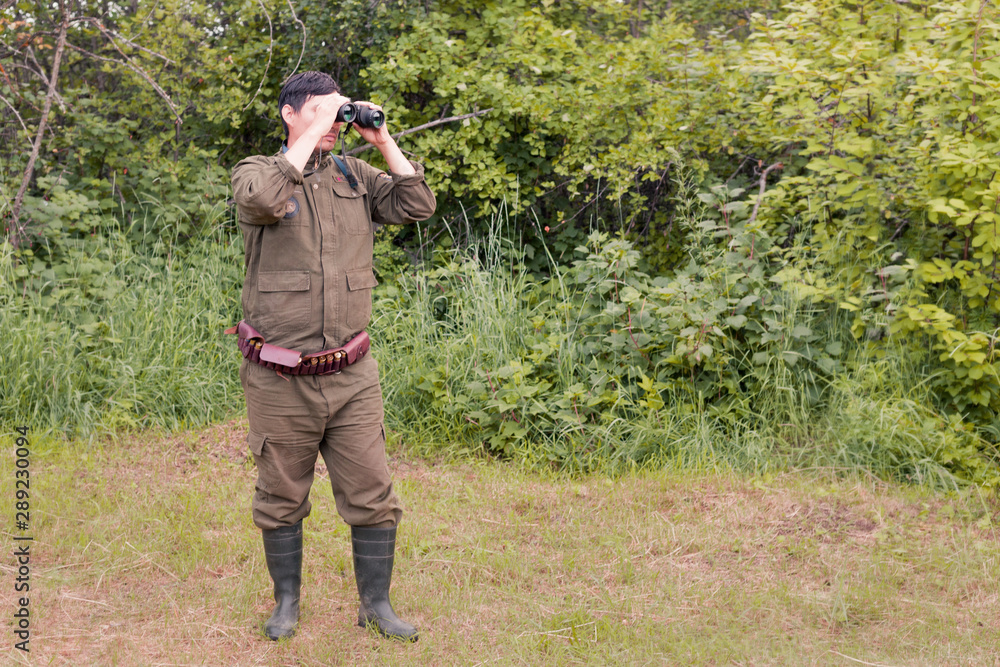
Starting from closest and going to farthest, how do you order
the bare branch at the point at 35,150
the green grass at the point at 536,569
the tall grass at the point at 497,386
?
the green grass at the point at 536,569 < the tall grass at the point at 497,386 < the bare branch at the point at 35,150

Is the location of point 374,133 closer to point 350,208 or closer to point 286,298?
point 350,208

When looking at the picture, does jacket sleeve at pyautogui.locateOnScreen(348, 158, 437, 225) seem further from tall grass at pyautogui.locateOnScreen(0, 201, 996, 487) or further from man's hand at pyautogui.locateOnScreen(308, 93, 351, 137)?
tall grass at pyautogui.locateOnScreen(0, 201, 996, 487)

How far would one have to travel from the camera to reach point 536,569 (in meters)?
3.85

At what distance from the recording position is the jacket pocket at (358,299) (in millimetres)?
3185

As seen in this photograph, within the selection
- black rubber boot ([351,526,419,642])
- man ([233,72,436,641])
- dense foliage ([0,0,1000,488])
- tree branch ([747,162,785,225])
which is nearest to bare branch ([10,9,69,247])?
dense foliage ([0,0,1000,488])

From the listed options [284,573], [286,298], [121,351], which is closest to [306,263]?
[286,298]

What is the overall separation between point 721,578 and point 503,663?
1113 mm

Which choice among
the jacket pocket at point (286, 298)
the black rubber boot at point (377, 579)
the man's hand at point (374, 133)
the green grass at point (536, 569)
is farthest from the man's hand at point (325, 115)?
the green grass at point (536, 569)

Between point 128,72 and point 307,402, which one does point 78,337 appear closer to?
point 128,72

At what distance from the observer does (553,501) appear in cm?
447

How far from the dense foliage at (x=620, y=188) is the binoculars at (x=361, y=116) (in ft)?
7.51

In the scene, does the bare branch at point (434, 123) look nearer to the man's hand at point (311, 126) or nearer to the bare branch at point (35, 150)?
the bare branch at point (35, 150)

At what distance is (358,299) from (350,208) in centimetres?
33

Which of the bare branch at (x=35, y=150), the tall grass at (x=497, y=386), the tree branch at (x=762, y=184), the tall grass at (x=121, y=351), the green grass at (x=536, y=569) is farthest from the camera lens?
the bare branch at (x=35, y=150)
